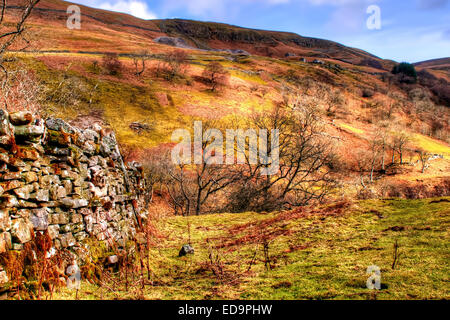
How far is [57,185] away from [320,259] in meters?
6.65

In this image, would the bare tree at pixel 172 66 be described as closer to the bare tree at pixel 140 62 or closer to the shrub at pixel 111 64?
the bare tree at pixel 140 62

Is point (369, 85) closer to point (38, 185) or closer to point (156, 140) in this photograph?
point (156, 140)

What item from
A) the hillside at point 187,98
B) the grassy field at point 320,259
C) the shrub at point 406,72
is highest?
the shrub at point 406,72

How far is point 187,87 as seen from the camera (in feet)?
229

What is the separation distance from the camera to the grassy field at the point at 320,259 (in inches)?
196

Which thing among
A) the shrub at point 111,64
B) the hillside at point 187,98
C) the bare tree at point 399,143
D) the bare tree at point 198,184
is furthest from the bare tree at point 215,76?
the bare tree at point 399,143

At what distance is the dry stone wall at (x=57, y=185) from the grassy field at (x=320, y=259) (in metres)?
1.43

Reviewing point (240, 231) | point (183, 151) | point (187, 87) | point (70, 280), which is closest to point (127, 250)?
point (70, 280)

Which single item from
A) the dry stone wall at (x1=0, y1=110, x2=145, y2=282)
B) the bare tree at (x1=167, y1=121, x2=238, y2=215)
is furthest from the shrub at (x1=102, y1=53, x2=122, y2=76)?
the dry stone wall at (x1=0, y1=110, x2=145, y2=282)

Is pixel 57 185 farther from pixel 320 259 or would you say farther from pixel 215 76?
pixel 215 76

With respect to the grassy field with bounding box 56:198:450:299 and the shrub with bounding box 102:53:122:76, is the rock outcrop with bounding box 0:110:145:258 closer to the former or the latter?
the grassy field with bounding box 56:198:450:299

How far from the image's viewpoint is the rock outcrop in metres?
5.03

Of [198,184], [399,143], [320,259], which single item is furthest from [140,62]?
[320,259]

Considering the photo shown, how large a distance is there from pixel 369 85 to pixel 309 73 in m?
28.3
